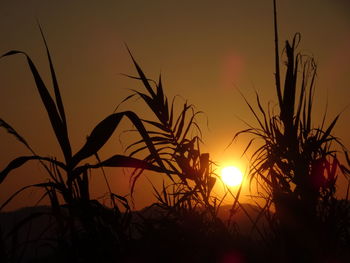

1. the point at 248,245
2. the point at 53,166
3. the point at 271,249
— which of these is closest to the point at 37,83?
the point at 53,166

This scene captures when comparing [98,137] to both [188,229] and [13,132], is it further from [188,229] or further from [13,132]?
[188,229]

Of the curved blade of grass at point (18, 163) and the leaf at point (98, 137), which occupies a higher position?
the leaf at point (98, 137)

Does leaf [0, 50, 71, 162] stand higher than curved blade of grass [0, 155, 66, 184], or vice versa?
leaf [0, 50, 71, 162]

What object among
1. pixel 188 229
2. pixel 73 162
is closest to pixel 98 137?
pixel 73 162

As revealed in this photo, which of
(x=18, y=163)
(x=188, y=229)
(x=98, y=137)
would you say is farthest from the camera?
(x=188, y=229)

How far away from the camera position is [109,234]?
84.7 inches

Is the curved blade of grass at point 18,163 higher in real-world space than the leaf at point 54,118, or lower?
lower

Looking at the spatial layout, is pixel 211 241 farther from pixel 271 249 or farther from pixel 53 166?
pixel 53 166

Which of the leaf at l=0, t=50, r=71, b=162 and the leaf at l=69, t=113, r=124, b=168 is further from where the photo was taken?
the leaf at l=0, t=50, r=71, b=162

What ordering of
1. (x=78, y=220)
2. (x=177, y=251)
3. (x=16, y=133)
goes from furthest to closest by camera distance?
(x=177, y=251), (x=78, y=220), (x=16, y=133)

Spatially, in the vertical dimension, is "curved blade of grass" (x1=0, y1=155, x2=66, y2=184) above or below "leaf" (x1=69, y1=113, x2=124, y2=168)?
below

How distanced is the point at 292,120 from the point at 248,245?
133cm

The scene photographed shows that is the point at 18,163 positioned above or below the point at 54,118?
below

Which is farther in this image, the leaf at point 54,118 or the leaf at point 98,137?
the leaf at point 54,118
